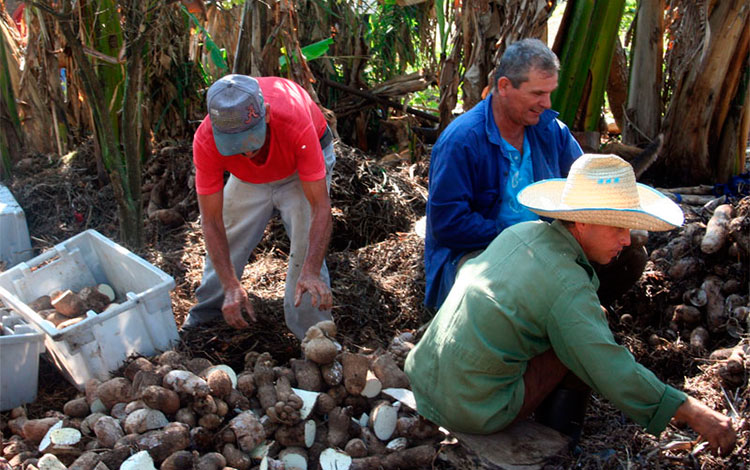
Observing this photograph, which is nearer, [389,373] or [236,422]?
[236,422]

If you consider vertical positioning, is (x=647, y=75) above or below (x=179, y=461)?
above

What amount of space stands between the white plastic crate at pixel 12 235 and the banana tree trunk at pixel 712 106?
171 inches

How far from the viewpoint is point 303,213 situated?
345 cm

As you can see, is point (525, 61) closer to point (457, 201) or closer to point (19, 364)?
point (457, 201)

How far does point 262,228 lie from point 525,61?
160 centimetres

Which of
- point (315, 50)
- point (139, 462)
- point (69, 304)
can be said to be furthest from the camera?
point (315, 50)

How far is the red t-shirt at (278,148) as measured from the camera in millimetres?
3080

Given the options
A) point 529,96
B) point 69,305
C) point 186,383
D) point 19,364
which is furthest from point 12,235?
point 529,96

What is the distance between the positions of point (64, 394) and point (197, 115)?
3.19 metres

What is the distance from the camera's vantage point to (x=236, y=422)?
257 cm

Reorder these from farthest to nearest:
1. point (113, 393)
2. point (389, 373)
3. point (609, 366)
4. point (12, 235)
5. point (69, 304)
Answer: point (12, 235) → point (69, 304) → point (389, 373) → point (113, 393) → point (609, 366)

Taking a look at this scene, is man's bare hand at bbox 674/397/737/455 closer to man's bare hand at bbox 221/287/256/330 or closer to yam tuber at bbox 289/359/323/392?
yam tuber at bbox 289/359/323/392

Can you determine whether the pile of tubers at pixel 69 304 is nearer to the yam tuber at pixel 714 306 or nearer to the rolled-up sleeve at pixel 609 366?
the rolled-up sleeve at pixel 609 366

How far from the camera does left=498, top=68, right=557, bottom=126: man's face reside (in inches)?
115
